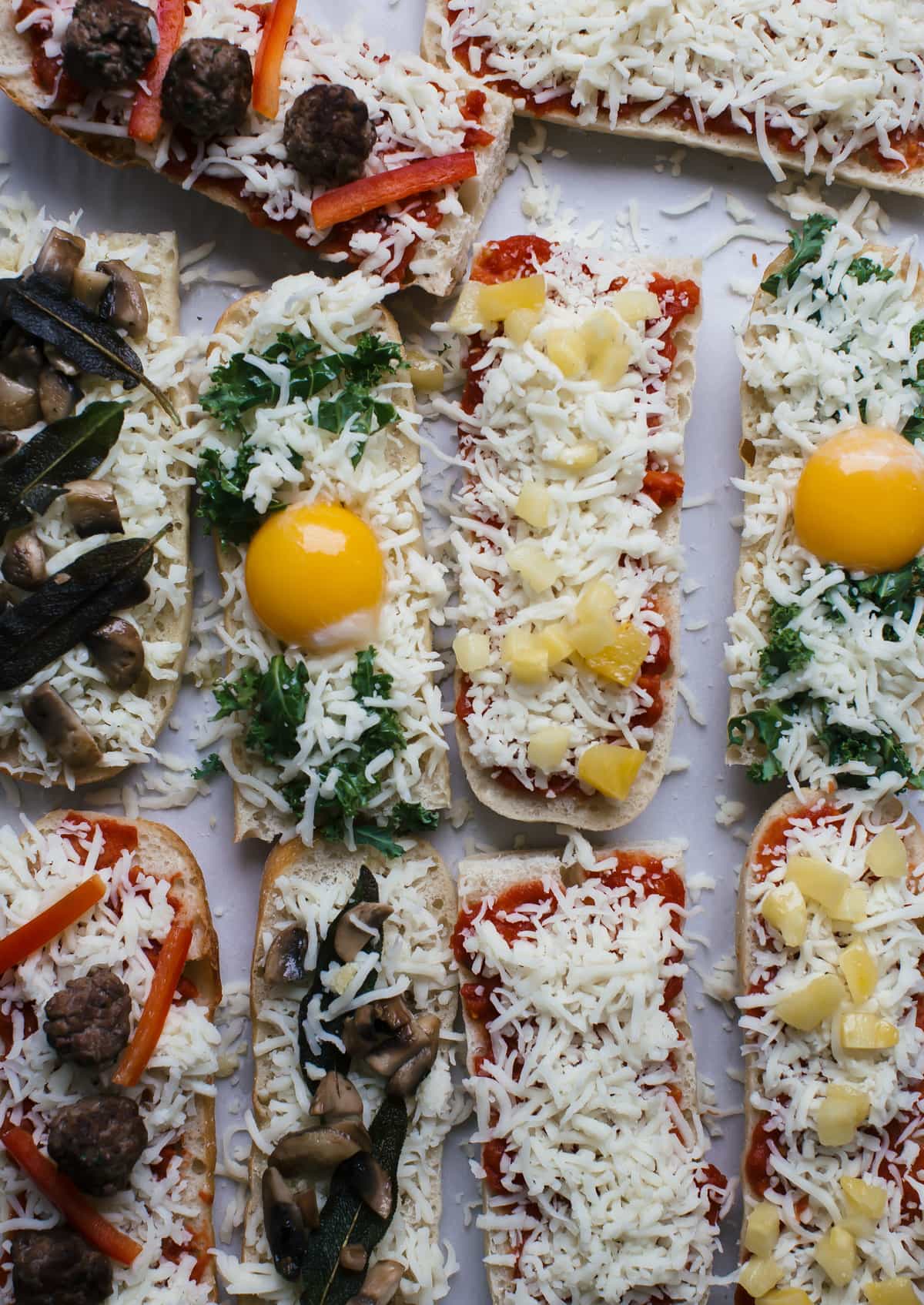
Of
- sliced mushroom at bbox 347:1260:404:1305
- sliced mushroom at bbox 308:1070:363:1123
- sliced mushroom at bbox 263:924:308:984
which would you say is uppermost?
sliced mushroom at bbox 263:924:308:984

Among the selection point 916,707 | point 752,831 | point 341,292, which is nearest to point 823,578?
point 916,707

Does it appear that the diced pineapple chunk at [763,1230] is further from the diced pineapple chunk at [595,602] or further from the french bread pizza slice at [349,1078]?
the diced pineapple chunk at [595,602]

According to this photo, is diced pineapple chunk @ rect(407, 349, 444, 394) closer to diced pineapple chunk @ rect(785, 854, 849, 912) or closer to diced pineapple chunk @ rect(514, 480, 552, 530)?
diced pineapple chunk @ rect(514, 480, 552, 530)

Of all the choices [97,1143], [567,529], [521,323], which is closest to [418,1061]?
[97,1143]

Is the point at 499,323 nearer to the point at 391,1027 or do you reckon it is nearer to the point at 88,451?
the point at 88,451

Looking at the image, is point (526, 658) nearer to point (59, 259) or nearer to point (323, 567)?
point (323, 567)

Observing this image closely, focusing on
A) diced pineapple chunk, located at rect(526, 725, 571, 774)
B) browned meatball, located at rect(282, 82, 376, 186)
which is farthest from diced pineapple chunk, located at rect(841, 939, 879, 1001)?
browned meatball, located at rect(282, 82, 376, 186)
